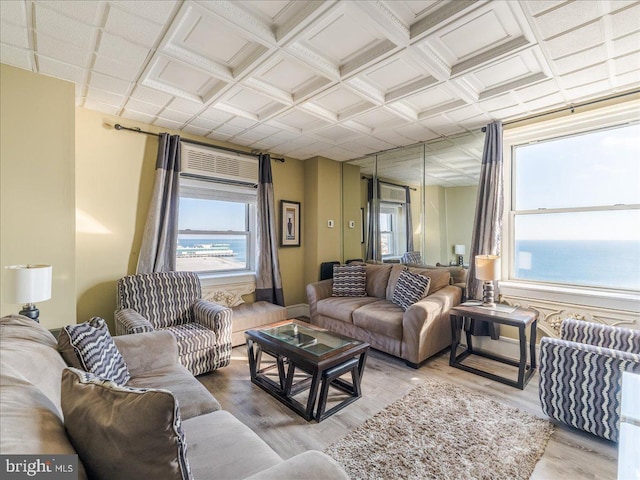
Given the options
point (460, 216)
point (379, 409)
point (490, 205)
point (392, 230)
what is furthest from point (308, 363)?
point (392, 230)

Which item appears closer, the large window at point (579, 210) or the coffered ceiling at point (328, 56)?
the coffered ceiling at point (328, 56)

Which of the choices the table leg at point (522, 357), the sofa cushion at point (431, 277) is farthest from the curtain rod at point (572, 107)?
the table leg at point (522, 357)

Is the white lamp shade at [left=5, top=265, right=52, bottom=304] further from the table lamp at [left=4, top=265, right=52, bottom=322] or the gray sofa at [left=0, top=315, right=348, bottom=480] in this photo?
the gray sofa at [left=0, top=315, right=348, bottom=480]

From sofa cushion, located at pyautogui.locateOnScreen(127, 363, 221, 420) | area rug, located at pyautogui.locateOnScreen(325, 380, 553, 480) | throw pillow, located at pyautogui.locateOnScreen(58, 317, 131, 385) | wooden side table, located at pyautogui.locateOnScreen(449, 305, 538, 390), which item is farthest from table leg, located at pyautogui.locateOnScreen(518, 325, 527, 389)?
throw pillow, located at pyautogui.locateOnScreen(58, 317, 131, 385)

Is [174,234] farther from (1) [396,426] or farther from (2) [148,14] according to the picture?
(1) [396,426]

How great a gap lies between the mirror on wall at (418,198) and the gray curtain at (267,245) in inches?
52.0

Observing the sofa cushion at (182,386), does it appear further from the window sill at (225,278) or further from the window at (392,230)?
the window at (392,230)

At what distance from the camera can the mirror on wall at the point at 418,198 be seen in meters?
3.62

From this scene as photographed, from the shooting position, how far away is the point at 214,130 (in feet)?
11.5

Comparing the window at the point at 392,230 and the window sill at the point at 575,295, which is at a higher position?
the window at the point at 392,230

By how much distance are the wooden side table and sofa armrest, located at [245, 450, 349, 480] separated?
2.28m

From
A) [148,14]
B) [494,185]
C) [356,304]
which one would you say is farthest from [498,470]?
[148,14]

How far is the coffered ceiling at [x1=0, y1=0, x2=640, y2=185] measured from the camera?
5.47 ft

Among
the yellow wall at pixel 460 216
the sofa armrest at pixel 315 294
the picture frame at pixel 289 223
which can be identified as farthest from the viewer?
the picture frame at pixel 289 223
